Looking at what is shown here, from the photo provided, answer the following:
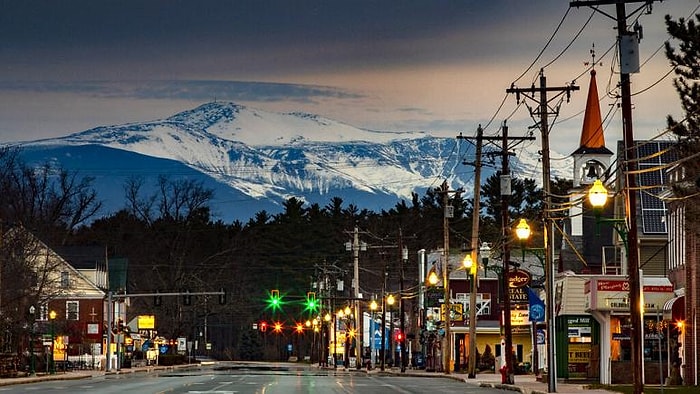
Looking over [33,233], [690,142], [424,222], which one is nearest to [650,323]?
[690,142]

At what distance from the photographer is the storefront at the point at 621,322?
61562 mm

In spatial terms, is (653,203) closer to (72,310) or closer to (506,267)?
(506,267)

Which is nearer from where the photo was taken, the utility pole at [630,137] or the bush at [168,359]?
the utility pole at [630,137]

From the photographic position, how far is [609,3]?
1667 inches

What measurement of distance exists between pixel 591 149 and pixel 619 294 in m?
56.5

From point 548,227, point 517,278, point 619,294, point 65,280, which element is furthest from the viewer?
point 65,280

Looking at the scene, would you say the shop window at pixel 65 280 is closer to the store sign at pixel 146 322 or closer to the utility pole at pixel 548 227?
the store sign at pixel 146 322

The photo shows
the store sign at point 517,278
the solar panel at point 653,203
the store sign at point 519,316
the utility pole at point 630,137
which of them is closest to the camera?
the utility pole at point 630,137

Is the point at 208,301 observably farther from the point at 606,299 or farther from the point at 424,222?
the point at 606,299

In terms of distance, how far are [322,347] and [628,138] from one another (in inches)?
4713

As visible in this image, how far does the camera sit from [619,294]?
62.6 metres

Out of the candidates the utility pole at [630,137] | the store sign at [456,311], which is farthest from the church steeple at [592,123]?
the utility pole at [630,137]

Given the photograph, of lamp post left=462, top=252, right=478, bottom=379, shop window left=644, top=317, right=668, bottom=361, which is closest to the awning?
shop window left=644, top=317, right=668, bottom=361

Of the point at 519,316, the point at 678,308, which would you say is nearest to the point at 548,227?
the point at 678,308
